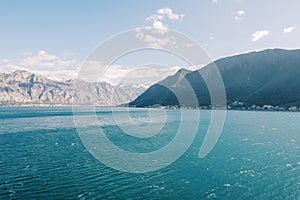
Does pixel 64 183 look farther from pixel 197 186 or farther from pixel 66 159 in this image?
pixel 197 186

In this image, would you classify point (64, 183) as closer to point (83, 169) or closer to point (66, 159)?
point (83, 169)

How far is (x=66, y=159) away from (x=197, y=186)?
104 feet

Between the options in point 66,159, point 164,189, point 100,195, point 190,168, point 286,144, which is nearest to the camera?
point 100,195

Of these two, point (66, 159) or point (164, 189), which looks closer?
point (164, 189)

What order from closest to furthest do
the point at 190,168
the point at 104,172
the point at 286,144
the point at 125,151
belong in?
the point at 104,172 → the point at 190,168 → the point at 125,151 → the point at 286,144

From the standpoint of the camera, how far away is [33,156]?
5475 cm

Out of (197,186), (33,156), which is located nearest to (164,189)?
(197,186)

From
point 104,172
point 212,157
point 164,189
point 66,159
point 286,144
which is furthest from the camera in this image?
point 286,144

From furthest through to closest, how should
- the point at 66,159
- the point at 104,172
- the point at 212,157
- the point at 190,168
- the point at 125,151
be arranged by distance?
1. the point at 125,151
2. the point at 212,157
3. the point at 66,159
4. the point at 190,168
5. the point at 104,172

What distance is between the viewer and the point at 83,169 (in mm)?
44656

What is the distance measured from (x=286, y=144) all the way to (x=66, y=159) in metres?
67.3

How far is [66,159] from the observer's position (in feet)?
172

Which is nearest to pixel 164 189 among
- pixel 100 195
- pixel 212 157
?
pixel 100 195

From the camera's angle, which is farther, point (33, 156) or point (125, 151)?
point (125, 151)
